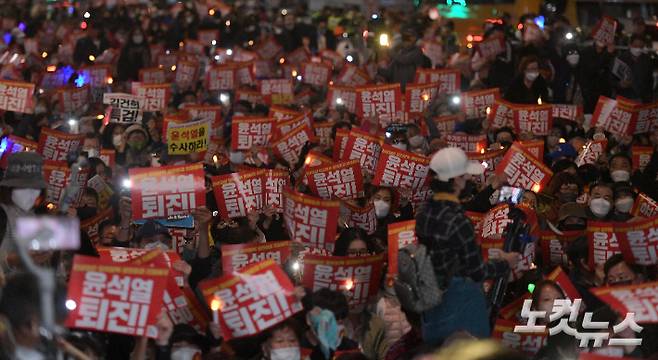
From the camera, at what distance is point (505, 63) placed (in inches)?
672

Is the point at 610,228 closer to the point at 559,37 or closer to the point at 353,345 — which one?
the point at 353,345

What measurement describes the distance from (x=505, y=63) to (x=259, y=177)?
26.5 ft

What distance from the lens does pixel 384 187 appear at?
998 cm

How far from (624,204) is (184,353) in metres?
4.19

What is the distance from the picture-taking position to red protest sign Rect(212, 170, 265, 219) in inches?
374

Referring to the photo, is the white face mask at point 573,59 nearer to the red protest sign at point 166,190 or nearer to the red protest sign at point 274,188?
the red protest sign at point 274,188

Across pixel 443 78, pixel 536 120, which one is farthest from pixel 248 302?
pixel 443 78

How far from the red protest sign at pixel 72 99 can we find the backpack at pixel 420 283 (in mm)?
9864

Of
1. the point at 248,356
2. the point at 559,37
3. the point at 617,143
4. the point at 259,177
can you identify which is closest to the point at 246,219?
the point at 259,177

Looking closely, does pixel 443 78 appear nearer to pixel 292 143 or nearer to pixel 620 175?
pixel 292 143

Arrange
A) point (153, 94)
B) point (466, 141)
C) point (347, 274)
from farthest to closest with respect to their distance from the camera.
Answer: point (153, 94) < point (466, 141) < point (347, 274)

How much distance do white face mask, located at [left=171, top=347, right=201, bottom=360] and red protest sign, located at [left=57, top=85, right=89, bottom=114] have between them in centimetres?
934

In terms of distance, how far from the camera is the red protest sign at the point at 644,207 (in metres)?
9.43

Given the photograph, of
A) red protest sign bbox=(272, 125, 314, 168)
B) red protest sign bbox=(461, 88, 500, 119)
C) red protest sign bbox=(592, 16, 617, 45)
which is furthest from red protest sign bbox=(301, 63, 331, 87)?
red protest sign bbox=(272, 125, 314, 168)
